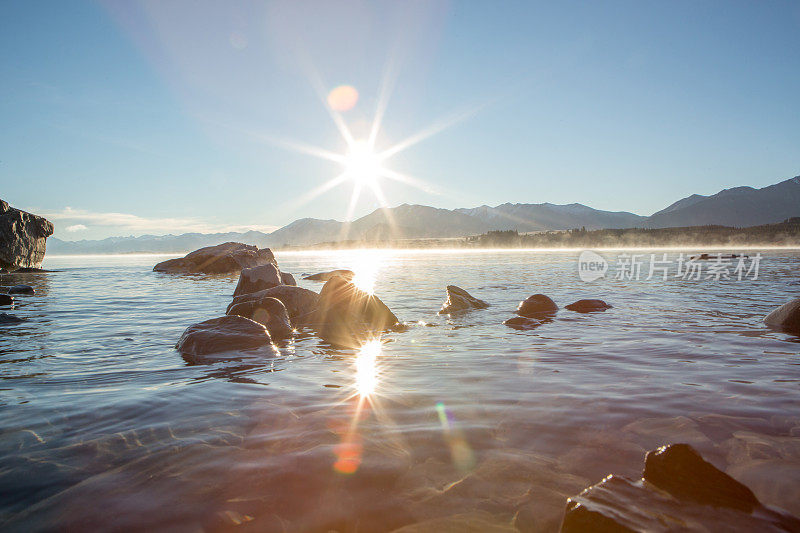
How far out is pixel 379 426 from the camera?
3.61 metres

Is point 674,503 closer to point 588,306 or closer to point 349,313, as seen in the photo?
point 349,313

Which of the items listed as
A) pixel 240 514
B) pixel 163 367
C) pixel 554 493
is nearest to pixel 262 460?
pixel 240 514

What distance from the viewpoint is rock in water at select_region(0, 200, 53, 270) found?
27.7 m

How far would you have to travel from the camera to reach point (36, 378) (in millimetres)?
5211

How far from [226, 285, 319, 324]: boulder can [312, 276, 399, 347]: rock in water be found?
15.5 inches

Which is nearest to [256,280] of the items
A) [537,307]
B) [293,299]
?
[293,299]

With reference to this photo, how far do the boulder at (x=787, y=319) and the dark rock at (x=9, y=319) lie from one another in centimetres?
1615

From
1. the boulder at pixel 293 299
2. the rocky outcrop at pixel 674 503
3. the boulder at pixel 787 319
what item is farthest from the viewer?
the boulder at pixel 293 299

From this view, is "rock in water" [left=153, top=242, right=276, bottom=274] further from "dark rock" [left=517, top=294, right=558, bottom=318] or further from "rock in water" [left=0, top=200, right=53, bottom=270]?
"dark rock" [left=517, top=294, right=558, bottom=318]

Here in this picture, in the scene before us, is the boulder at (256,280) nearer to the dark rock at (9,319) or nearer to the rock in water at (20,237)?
the dark rock at (9,319)

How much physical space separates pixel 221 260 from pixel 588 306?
101 feet

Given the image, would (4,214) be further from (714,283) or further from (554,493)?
(714,283)

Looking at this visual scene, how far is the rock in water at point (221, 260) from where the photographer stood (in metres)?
34.1

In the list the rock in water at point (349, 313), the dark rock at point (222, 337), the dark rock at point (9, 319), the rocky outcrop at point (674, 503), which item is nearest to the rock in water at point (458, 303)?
the rock in water at point (349, 313)
